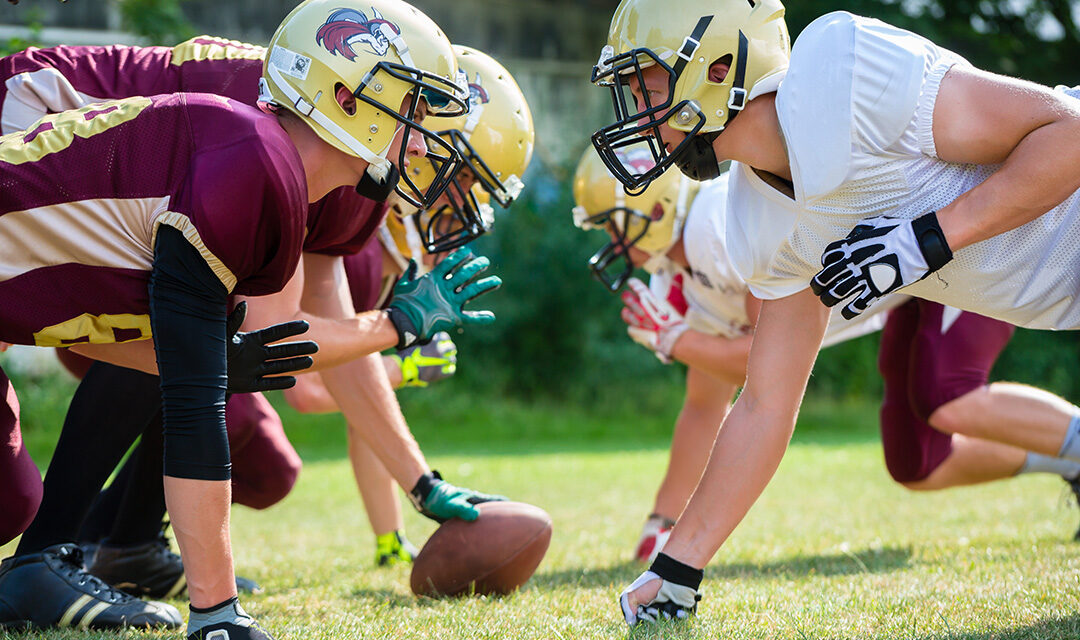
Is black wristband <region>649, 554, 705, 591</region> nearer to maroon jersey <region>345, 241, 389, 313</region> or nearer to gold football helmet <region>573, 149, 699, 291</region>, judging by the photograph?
gold football helmet <region>573, 149, 699, 291</region>

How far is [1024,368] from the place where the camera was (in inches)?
440

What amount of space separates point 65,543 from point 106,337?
755mm

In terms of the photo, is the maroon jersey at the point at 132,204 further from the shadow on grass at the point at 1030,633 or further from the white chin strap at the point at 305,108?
the shadow on grass at the point at 1030,633

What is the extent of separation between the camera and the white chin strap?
8.21 feet

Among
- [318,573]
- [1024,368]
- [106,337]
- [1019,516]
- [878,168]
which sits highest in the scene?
[878,168]

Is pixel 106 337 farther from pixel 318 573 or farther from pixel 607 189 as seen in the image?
pixel 607 189

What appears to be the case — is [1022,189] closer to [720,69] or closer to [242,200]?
[720,69]

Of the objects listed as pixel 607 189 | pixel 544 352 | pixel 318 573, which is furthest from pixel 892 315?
pixel 544 352

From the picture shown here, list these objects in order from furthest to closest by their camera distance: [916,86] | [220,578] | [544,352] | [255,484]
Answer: [544,352] < [255,484] < [916,86] < [220,578]

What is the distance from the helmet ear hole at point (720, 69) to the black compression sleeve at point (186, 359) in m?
1.29

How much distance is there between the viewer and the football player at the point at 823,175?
2400 mm

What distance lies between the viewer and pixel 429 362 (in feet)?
12.2

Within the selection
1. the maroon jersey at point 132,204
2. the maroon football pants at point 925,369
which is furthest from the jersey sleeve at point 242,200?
the maroon football pants at point 925,369

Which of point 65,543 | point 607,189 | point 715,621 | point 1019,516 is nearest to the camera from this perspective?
point 715,621
